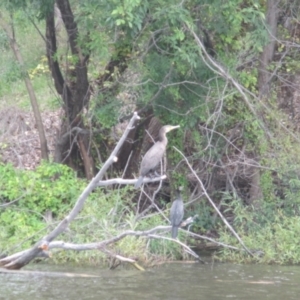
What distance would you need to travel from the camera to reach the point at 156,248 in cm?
1184

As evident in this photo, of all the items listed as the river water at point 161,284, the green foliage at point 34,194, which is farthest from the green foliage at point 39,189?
the river water at point 161,284

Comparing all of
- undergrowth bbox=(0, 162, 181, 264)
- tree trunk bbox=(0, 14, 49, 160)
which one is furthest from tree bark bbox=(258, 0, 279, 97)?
tree trunk bbox=(0, 14, 49, 160)

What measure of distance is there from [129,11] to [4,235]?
380 cm

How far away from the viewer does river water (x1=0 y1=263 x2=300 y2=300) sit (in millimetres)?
9430

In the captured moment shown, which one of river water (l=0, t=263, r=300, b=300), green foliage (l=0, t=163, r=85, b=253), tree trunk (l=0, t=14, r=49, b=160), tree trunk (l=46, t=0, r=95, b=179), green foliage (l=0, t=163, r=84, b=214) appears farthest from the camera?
tree trunk (l=0, t=14, r=49, b=160)

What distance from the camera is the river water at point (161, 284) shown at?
943 cm

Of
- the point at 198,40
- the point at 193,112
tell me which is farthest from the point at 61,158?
the point at 198,40

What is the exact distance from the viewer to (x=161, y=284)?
10156 mm

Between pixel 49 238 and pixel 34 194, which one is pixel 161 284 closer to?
pixel 49 238

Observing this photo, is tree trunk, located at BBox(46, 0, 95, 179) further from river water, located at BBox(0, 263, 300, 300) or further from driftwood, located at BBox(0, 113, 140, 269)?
driftwood, located at BBox(0, 113, 140, 269)

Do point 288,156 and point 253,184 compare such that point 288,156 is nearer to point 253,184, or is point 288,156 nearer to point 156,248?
point 253,184

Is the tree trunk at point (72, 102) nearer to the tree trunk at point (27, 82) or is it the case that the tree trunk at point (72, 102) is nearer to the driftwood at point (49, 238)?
the tree trunk at point (27, 82)

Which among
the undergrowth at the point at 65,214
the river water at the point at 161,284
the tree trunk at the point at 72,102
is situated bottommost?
the river water at the point at 161,284

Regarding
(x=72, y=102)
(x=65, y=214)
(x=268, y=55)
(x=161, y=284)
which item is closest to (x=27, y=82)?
(x=72, y=102)
